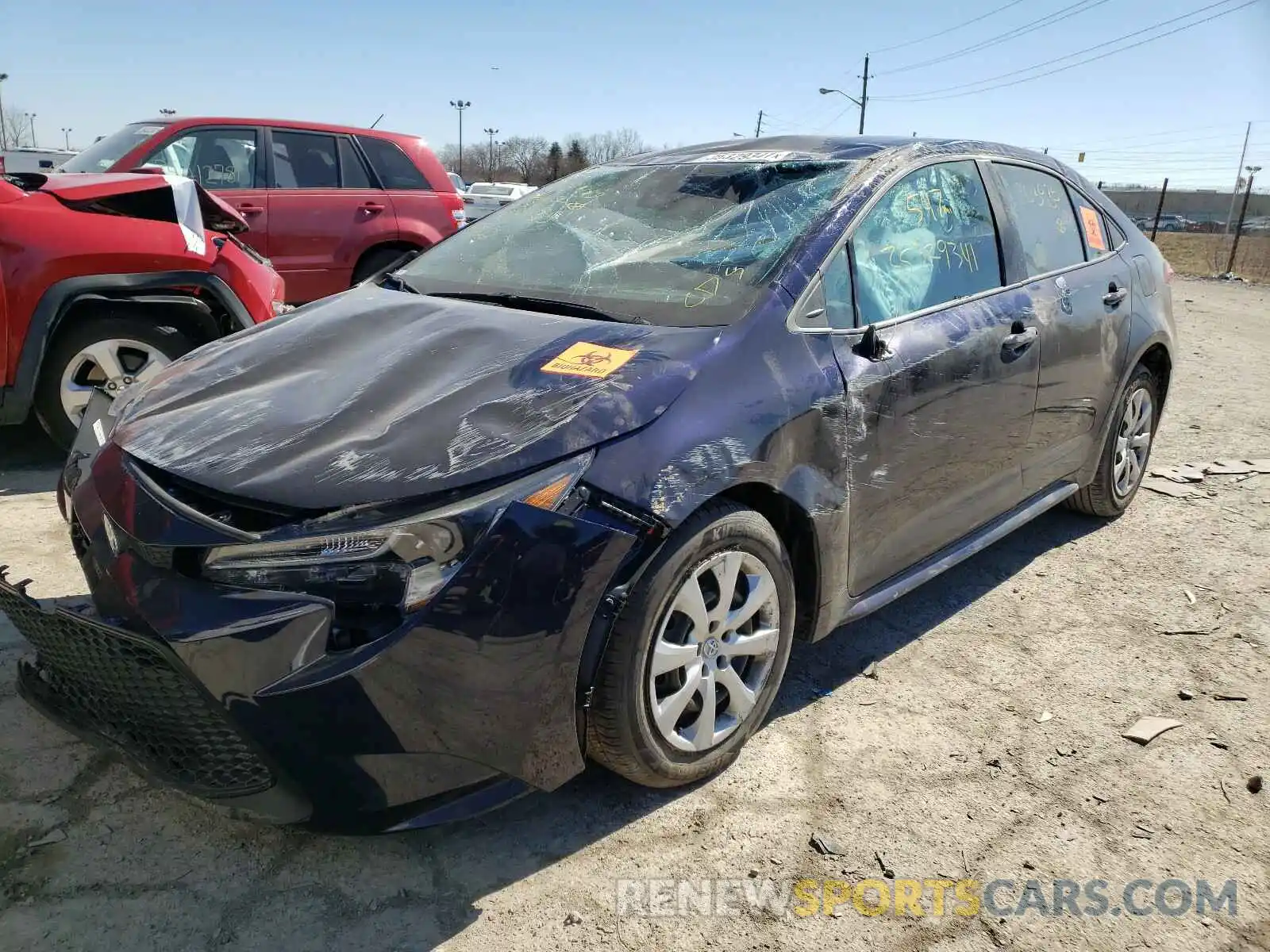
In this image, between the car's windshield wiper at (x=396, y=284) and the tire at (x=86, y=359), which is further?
the tire at (x=86, y=359)

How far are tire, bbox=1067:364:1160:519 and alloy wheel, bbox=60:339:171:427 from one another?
14.2 ft

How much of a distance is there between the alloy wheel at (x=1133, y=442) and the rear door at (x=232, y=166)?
5.91 m

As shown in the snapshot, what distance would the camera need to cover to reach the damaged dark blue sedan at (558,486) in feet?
6.22

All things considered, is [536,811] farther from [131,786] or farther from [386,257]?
[386,257]

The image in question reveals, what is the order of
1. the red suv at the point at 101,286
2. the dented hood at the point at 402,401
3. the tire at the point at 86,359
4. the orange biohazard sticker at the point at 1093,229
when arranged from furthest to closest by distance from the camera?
the tire at the point at 86,359 → the red suv at the point at 101,286 → the orange biohazard sticker at the point at 1093,229 → the dented hood at the point at 402,401

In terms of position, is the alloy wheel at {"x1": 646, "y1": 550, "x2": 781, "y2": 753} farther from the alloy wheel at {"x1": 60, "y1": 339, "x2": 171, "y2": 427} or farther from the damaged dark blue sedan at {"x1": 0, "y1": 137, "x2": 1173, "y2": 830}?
the alloy wheel at {"x1": 60, "y1": 339, "x2": 171, "y2": 427}

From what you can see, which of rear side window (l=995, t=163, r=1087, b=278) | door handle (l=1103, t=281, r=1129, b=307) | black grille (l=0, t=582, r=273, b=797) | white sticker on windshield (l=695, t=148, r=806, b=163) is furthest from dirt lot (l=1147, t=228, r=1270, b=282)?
black grille (l=0, t=582, r=273, b=797)

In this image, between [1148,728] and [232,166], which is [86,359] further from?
[1148,728]

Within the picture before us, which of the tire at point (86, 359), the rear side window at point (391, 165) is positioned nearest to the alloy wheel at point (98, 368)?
the tire at point (86, 359)

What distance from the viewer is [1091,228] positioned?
398 centimetres

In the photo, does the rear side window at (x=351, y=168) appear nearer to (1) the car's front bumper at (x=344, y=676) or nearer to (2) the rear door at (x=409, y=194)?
(2) the rear door at (x=409, y=194)

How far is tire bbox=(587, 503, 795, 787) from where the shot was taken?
211cm

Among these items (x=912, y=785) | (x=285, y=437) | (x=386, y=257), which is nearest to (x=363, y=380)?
(x=285, y=437)

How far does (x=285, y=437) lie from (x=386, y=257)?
601 cm
